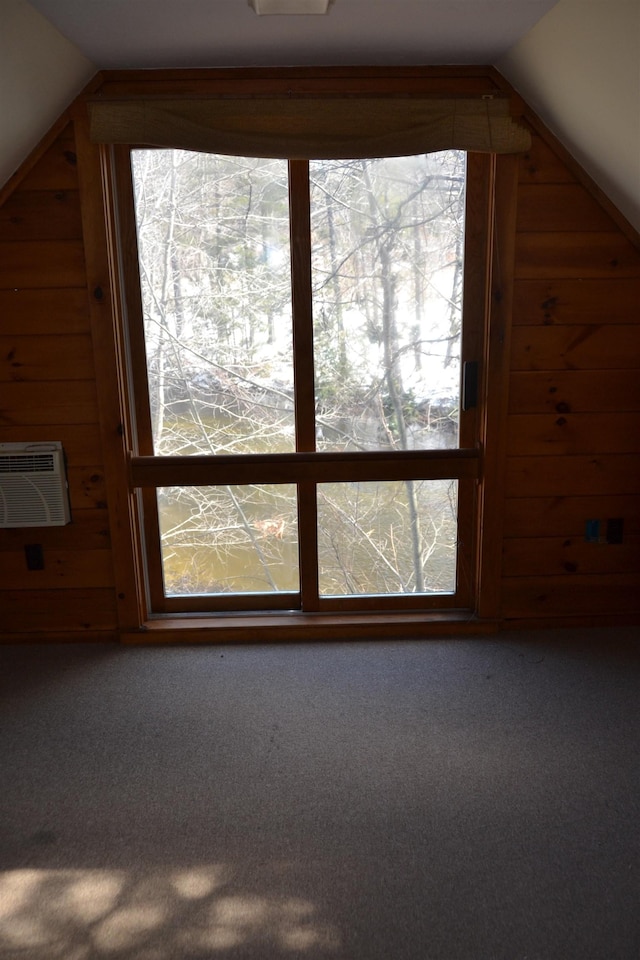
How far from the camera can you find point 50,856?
165 centimetres

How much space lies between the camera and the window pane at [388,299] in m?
2.45

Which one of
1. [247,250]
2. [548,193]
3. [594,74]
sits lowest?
[247,250]

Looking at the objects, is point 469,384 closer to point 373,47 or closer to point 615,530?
point 615,530

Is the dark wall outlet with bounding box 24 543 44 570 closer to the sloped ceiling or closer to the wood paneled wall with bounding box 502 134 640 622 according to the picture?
the sloped ceiling

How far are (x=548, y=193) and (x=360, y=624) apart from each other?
182cm

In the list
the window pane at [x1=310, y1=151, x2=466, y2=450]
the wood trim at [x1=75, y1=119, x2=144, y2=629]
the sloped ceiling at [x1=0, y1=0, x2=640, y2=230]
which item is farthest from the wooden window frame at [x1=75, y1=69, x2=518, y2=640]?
the sloped ceiling at [x1=0, y1=0, x2=640, y2=230]

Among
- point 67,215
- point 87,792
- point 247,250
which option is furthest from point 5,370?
point 87,792

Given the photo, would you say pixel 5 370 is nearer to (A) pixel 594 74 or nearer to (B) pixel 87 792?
(B) pixel 87 792

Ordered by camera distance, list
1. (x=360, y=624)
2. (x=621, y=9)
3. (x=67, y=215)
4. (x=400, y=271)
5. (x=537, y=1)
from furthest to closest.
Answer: (x=360, y=624) → (x=400, y=271) → (x=67, y=215) → (x=537, y=1) → (x=621, y=9)

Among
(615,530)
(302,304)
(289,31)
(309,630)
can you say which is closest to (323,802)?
(309,630)

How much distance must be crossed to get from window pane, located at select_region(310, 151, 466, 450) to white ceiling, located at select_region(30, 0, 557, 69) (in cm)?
35

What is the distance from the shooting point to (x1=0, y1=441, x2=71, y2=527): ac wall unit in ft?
8.27

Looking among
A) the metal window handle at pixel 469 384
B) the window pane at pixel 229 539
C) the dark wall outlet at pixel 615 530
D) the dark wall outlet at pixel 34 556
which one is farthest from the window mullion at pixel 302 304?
the dark wall outlet at pixel 615 530

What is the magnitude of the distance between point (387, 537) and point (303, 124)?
5.22 ft
